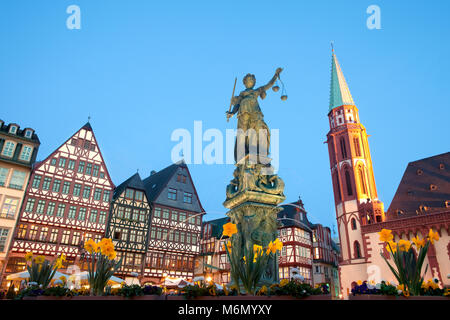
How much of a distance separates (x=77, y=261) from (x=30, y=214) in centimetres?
551

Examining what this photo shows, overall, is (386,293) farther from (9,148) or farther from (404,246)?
(9,148)

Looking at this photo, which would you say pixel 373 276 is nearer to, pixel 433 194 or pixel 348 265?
pixel 348 265

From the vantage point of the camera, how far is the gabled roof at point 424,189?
33188mm

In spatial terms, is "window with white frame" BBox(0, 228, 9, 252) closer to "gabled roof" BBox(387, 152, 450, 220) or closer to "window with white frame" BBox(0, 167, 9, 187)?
"window with white frame" BBox(0, 167, 9, 187)

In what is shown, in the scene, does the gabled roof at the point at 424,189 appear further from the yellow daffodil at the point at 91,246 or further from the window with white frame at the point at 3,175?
the window with white frame at the point at 3,175

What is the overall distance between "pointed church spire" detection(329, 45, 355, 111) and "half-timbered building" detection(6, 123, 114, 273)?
35916mm

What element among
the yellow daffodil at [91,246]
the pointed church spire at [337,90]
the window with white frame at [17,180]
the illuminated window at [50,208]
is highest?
the pointed church spire at [337,90]

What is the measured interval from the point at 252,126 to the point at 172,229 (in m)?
27.7

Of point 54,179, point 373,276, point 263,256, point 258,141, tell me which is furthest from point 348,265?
point 263,256

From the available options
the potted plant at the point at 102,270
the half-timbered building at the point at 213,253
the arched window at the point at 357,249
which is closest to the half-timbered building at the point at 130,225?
the half-timbered building at the point at 213,253

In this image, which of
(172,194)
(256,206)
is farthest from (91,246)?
(172,194)

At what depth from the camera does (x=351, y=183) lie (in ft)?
138

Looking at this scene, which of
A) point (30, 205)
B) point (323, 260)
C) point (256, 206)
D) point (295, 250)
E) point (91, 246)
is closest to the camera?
point (91, 246)

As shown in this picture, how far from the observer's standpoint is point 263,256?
159 inches
